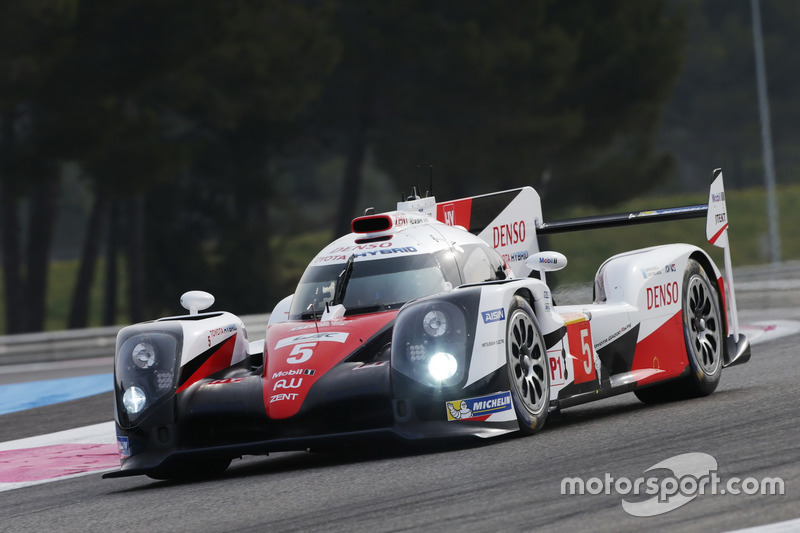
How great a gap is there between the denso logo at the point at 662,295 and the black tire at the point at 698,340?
0.09 metres

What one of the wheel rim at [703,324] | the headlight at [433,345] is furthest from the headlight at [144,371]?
the wheel rim at [703,324]

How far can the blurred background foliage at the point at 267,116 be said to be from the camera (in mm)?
27188

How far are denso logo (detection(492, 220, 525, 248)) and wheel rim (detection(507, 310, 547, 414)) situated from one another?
7.72 ft

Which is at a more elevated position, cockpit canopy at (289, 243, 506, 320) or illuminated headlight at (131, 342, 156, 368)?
cockpit canopy at (289, 243, 506, 320)

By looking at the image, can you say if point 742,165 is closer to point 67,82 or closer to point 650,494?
point 67,82

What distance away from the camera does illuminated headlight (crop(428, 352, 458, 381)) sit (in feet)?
21.6

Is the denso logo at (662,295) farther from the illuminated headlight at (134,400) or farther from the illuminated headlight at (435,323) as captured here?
the illuminated headlight at (134,400)

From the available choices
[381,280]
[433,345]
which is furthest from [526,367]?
[381,280]

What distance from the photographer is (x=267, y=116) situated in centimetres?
3281

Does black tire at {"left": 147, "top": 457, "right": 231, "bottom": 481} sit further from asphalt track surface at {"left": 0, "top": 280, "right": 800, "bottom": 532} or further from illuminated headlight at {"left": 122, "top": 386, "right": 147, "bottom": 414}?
illuminated headlight at {"left": 122, "top": 386, "right": 147, "bottom": 414}

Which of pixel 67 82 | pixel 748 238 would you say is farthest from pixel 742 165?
pixel 67 82

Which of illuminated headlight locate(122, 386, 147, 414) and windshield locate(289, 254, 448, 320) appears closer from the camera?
illuminated headlight locate(122, 386, 147, 414)

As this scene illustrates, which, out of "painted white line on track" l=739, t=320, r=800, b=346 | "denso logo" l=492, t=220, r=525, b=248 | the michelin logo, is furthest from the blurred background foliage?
the michelin logo

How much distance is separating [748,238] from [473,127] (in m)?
19.8
